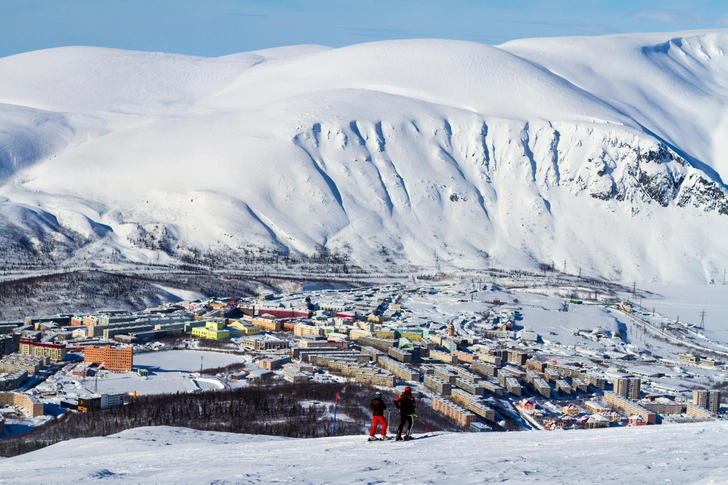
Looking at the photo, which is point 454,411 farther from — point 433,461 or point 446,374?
point 433,461

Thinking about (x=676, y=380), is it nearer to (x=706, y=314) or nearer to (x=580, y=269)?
(x=706, y=314)

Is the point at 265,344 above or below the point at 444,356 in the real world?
below

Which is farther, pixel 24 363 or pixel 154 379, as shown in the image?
pixel 24 363

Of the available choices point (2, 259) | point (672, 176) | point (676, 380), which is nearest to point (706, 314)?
point (676, 380)

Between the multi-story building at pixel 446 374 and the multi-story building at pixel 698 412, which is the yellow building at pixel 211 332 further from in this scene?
the multi-story building at pixel 698 412

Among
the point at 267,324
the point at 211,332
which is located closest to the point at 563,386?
the point at 211,332

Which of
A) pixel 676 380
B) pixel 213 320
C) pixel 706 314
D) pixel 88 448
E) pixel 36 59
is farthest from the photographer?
pixel 36 59
